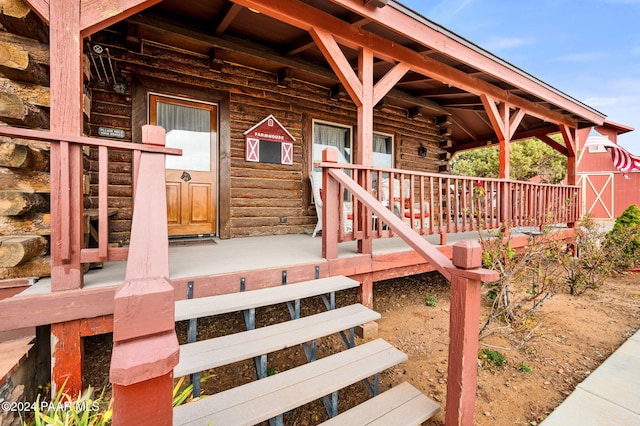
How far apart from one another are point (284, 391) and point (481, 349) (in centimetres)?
191

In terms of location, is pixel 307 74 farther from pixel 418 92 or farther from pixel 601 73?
pixel 601 73

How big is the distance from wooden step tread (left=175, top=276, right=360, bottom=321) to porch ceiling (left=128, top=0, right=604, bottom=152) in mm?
2419

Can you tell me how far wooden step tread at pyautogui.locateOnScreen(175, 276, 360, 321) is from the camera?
1.75 metres

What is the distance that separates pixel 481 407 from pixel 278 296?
1472 mm

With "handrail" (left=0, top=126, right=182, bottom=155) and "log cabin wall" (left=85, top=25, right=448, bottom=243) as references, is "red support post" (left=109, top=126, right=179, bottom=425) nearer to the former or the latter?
"handrail" (left=0, top=126, right=182, bottom=155)

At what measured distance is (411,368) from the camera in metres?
2.24

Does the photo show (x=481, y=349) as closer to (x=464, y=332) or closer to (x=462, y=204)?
(x=464, y=332)

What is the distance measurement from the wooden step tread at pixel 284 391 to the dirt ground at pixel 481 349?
0.34 meters

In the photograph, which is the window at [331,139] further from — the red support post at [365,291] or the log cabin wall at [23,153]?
the log cabin wall at [23,153]

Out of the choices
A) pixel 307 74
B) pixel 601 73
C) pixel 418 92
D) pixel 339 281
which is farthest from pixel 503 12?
pixel 339 281

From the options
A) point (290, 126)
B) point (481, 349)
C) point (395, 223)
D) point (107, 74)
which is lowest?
point (481, 349)

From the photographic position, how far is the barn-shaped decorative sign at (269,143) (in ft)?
14.1

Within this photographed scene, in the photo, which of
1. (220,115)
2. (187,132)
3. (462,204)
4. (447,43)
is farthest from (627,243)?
(187,132)

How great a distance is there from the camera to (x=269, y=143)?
4461 mm
